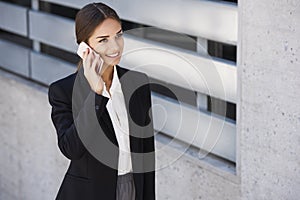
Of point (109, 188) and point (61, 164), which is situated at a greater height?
A: point (109, 188)

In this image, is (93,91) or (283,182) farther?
(283,182)

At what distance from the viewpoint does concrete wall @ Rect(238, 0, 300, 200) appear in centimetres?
398

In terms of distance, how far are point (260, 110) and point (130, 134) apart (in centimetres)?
98

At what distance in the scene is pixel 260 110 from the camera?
13.9 feet

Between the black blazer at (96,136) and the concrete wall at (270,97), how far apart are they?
799mm

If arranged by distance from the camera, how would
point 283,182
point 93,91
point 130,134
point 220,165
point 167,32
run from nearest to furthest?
point 93,91 < point 130,134 < point 283,182 < point 220,165 < point 167,32

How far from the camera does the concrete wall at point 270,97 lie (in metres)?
3.98

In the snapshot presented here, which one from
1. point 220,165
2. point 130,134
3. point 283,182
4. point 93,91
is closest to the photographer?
point 93,91

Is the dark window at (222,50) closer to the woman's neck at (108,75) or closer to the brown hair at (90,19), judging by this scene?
the woman's neck at (108,75)

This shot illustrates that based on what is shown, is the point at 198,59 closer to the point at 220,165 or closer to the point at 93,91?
the point at 220,165

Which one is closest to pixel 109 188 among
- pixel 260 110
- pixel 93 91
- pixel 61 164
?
pixel 93 91

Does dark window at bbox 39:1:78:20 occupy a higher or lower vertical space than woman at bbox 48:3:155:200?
lower

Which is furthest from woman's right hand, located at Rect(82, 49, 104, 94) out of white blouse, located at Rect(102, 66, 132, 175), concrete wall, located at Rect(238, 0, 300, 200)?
concrete wall, located at Rect(238, 0, 300, 200)

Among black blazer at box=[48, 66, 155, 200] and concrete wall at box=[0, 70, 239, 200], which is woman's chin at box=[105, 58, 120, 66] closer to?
black blazer at box=[48, 66, 155, 200]
